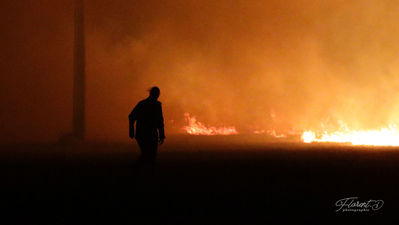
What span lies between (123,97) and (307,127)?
1096 centimetres

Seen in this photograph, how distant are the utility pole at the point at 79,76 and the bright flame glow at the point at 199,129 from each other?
10029 mm

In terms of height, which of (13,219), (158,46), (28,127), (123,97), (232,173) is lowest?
(13,219)

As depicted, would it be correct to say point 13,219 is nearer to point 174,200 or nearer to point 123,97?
point 174,200

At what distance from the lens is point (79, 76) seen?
26.9 m

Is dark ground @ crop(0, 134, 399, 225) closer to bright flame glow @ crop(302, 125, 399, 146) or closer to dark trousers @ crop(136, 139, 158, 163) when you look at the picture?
dark trousers @ crop(136, 139, 158, 163)

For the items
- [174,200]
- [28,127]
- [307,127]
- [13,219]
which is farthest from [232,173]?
[307,127]

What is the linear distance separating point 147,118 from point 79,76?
16.3 meters


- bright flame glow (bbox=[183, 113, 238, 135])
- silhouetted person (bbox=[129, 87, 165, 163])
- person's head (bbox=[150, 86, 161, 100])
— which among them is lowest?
silhouetted person (bbox=[129, 87, 165, 163])

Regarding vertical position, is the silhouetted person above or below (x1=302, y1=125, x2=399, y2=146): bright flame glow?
A: below

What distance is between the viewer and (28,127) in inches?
1315

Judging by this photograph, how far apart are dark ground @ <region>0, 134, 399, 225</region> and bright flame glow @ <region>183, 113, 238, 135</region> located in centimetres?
2249

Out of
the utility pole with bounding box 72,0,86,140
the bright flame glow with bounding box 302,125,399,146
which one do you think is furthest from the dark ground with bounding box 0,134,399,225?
the bright flame glow with bounding box 302,125,399,146

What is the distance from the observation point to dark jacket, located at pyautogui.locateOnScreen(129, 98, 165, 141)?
1115cm

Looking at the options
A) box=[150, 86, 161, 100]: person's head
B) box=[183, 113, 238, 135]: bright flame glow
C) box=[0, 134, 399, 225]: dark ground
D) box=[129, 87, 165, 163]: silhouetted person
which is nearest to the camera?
box=[0, 134, 399, 225]: dark ground
